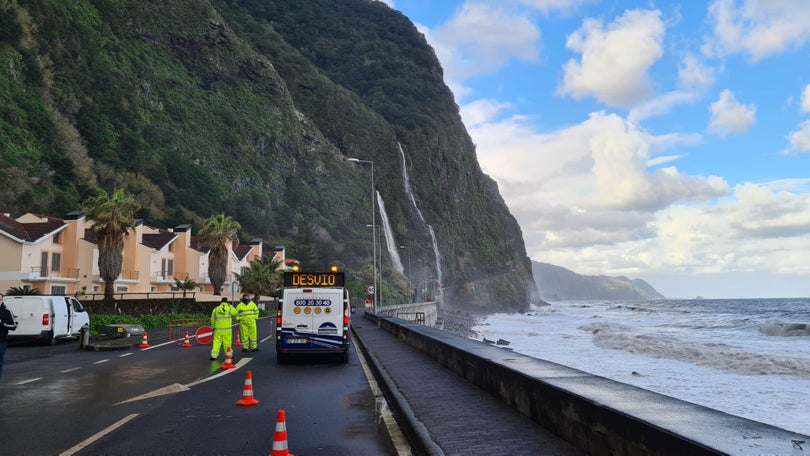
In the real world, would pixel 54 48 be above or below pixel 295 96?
below

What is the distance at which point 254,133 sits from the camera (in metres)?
97.9

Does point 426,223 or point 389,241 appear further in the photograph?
point 426,223

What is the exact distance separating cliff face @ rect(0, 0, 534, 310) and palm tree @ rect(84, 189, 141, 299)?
2559cm

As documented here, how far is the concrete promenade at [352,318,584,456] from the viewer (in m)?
5.99

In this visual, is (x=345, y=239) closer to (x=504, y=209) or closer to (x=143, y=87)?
(x=143, y=87)

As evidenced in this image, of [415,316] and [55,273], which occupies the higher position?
[55,273]

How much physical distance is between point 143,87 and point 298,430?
301 ft

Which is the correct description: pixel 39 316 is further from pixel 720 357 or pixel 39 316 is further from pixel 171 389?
pixel 720 357

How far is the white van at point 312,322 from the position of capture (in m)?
15.5

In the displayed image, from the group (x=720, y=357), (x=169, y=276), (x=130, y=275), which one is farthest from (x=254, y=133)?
(x=720, y=357)

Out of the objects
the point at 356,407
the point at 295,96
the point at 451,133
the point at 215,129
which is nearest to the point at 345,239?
the point at 215,129

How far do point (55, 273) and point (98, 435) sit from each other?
144 ft

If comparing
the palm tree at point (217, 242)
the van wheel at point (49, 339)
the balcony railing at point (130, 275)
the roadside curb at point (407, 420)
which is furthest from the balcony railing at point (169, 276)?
the roadside curb at point (407, 420)

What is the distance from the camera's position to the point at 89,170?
70.8m
